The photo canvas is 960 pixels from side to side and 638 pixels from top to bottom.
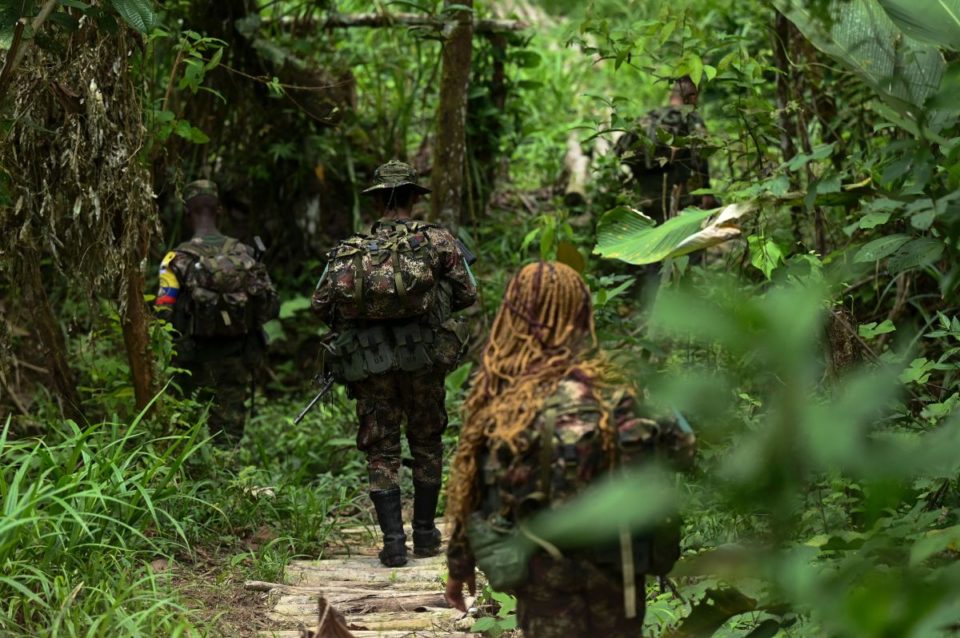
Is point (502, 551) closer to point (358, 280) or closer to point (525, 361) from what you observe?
point (525, 361)

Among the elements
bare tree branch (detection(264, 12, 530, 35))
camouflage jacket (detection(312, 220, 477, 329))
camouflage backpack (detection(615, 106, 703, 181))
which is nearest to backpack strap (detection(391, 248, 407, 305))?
camouflage jacket (detection(312, 220, 477, 329))

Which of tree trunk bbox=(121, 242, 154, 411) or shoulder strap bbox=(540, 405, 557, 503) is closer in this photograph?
shoulder strap bbox=(540, 405, 557, 503)

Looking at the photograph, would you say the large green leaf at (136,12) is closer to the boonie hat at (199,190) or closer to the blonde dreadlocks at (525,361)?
the blonde dreadlocks at (525,361)

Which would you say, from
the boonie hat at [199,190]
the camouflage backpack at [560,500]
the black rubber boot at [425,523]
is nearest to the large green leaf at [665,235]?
the camouflage backpack at [560,500]

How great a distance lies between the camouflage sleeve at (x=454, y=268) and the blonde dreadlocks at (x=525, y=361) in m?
2.84

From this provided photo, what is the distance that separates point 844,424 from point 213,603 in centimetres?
400

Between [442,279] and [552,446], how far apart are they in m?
3.33

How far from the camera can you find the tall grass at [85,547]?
4809 mm

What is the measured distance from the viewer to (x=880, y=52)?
407 centimetres

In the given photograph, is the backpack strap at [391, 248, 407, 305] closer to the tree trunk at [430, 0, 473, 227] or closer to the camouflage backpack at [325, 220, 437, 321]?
the camouflage backpack at [325, 220, 437, 321]

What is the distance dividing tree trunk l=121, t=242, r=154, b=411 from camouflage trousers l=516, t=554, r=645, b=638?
4160 millimetres

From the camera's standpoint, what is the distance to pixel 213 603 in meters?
5.79

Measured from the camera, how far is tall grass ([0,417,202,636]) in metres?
4.81

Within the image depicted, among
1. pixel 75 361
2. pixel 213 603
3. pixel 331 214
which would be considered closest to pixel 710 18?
pixel 331 214
